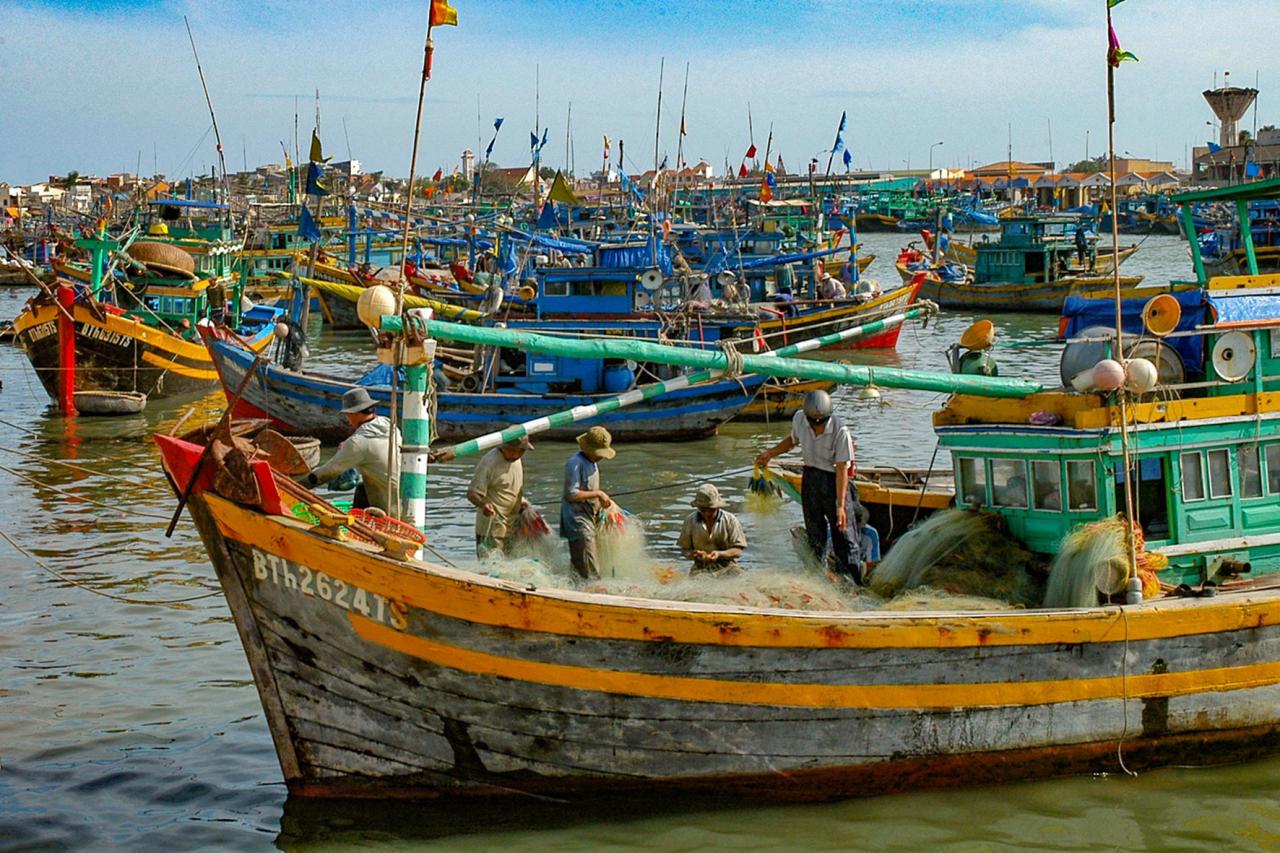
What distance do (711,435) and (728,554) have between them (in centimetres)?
1224

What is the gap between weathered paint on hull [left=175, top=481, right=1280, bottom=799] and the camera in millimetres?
7484

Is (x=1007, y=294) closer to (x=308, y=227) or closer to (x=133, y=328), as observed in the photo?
(x=308, y=227)

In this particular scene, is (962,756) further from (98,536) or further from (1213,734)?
(98,536)

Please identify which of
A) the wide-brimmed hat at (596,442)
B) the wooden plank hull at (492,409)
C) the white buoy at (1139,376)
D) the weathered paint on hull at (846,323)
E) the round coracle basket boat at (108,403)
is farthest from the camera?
the weathered paint on hull at (846,323)

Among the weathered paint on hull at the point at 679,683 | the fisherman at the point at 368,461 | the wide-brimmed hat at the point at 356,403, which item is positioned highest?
the wide-brimmed hat at the point at 356,403

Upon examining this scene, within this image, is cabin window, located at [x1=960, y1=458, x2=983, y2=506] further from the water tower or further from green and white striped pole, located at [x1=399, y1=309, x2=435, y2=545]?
the water tower

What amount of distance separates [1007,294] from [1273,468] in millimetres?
35957

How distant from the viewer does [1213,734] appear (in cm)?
838

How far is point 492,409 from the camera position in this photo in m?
20.8

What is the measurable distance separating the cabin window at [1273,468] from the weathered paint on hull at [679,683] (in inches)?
38.8

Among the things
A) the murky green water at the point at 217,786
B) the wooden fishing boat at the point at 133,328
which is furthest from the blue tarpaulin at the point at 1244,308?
the wooden fishing boat at the point at 133,328

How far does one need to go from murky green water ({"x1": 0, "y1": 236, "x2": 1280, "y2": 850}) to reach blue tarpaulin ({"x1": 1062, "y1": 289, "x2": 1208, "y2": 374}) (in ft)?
8.35

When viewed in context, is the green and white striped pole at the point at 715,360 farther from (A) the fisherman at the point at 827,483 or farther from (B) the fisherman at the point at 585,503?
(B) the fisherman at the point at 585,503

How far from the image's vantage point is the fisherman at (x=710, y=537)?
9.59 metres
